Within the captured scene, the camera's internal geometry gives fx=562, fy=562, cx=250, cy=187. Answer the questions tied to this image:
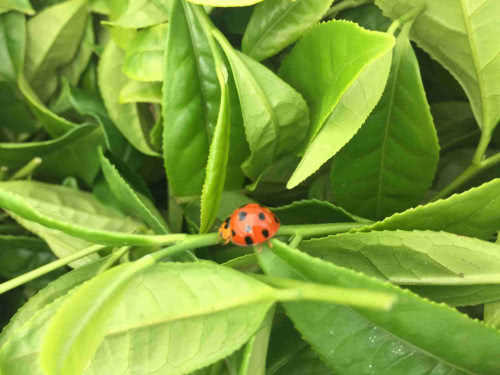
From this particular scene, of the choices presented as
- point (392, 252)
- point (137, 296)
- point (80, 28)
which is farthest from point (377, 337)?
point (80, 28)

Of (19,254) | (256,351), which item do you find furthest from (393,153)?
(19,254)

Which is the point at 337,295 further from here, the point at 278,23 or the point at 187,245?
the point at 278,23

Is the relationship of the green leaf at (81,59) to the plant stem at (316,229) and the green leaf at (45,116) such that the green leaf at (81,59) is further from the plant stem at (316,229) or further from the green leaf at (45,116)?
the plant stem at (316,229)

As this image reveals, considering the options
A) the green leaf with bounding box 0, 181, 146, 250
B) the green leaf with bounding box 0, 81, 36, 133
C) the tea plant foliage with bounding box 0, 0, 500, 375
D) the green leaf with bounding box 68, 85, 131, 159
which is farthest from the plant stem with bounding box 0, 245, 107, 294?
the green leaf with bounding box 0, 81, 36, 133

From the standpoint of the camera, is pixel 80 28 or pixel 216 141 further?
pixel 80 28

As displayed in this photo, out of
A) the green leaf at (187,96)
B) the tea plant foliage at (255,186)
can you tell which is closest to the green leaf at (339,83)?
the tea plant foliage at (255,186)

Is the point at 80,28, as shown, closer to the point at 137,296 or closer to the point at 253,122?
the point at 253,122

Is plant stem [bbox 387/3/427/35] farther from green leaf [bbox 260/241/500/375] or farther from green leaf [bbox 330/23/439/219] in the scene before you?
green leaf [bbox 260/241/500/375]
